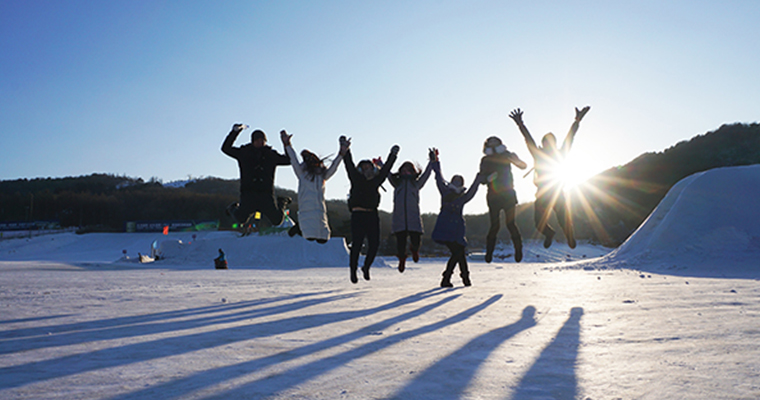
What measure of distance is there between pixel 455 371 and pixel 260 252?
39424mm

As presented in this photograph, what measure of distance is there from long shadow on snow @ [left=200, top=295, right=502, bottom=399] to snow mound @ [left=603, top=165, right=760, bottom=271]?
1743 cm

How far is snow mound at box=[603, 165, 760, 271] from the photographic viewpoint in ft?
60.9

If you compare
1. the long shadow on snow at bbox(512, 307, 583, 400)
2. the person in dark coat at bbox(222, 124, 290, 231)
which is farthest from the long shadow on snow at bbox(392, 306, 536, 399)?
the person in dark coat at bbox(222, 124, 290, 231)

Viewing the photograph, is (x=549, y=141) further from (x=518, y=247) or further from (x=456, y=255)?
(x=456, y=255)

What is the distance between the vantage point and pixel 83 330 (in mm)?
5133

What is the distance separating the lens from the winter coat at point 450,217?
8.98 metres

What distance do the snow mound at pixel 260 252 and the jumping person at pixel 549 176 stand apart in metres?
31.7

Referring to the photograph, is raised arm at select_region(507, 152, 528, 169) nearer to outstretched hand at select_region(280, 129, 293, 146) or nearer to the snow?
the snow

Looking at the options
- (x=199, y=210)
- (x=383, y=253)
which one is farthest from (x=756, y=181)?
(x=199, y=210)

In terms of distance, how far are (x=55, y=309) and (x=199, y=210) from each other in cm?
7871

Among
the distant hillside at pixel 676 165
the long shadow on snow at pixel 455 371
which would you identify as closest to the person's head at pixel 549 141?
the long shadow on snow at pixel 455 371

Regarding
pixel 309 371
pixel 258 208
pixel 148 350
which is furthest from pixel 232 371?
pixel 258 208

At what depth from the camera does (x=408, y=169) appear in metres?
8.73

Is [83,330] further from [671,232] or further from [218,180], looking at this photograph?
[218,180]
